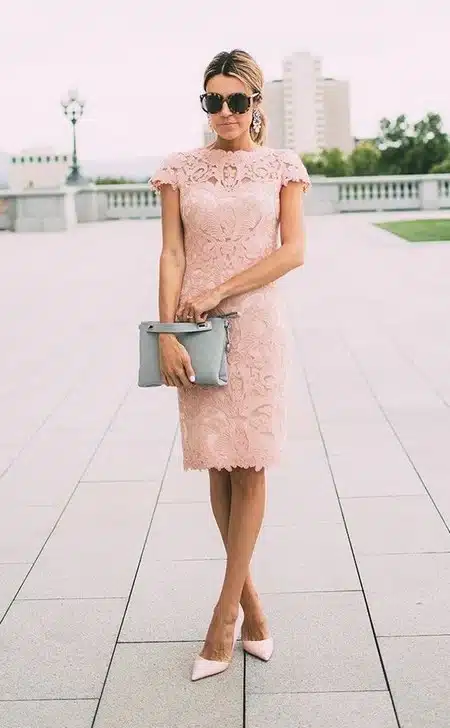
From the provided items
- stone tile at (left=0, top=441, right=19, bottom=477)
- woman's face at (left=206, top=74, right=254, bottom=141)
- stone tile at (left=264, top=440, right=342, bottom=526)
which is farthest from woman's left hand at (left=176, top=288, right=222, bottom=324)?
stone tile at (left=0, top=441, right=19, bottom=477)

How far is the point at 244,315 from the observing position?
3.43m

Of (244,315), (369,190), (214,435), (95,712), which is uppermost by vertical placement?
(369,190)

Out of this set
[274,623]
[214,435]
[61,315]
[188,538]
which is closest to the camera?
[214,435]

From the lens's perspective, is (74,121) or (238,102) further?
(74,121)

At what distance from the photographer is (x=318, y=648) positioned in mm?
3613

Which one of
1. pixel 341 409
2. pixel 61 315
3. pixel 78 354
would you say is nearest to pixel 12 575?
pixel 341 409

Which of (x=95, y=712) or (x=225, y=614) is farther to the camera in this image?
(x=225, y=614)

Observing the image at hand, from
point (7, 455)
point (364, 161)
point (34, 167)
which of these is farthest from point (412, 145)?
point (7, 455)

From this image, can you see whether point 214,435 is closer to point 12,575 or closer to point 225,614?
point 225,614

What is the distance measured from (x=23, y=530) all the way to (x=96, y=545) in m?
0.45

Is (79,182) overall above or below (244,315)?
above

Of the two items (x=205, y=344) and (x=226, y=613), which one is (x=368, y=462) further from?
(x=205, y=344)

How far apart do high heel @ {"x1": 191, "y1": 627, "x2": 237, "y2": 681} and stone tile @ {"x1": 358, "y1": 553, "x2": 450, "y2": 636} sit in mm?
586

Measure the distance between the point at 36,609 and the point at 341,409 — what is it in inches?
143
